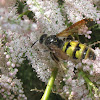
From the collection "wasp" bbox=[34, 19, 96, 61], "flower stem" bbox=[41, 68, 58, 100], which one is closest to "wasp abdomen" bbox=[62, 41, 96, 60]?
"wasp" bbox=[34, 19, 96, 61]

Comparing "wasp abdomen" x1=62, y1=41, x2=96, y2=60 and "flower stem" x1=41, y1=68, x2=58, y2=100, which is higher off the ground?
"wasp abdomen" x1=62, y1=41, x2=96, y2=60

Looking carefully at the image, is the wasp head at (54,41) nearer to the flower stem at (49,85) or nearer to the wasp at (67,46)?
the wasp at (67,46)

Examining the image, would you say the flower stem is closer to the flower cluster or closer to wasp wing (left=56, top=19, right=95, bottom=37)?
the flower cluster

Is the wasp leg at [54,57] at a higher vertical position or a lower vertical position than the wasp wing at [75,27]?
lower

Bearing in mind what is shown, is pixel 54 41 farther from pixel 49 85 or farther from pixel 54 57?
pixel 49 85

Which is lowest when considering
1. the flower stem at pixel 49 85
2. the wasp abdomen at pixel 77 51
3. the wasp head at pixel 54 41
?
the flower stem at pixel 49 85

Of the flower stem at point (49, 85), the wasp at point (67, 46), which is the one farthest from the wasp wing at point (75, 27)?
the flower stem at point (49, 85)

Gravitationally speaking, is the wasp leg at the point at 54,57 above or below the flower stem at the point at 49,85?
above

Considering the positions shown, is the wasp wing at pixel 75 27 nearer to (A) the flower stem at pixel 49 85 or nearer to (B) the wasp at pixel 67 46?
(B) the wasp at pixel 67 46

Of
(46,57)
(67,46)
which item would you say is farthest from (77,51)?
(46,57)
